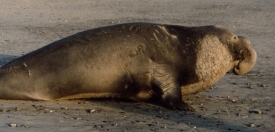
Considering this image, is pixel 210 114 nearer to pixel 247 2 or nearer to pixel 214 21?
pixel 214 21

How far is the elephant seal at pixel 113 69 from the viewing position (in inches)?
270

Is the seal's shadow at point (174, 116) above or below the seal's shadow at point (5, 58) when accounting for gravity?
below

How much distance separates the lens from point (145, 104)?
695 centimetres

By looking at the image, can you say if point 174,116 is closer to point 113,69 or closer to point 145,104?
point 145,104

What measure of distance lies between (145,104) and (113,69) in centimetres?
54

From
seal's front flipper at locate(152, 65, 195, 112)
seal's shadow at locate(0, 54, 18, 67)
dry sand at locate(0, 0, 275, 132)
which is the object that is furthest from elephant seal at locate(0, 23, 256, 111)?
seal's shadow at locate(0, 54, 18, 67)

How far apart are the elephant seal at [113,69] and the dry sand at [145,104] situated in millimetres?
137

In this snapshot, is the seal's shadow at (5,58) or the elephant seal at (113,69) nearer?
the elephant seal at (113,69)

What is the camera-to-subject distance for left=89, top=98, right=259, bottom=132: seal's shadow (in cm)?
584

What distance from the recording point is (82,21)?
51.8 ft

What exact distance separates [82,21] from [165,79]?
9153 millimetres

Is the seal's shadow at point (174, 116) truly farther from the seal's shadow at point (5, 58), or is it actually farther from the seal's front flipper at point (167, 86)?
the seal's shadow at point (5, 58)

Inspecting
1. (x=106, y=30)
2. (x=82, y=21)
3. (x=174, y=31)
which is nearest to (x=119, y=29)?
(x=106, y=30)

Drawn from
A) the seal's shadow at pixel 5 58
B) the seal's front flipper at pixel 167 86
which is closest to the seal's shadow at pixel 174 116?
the seal's front flipper at pixel 167 86
